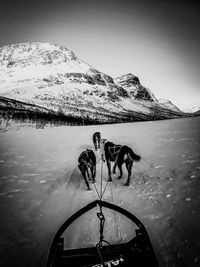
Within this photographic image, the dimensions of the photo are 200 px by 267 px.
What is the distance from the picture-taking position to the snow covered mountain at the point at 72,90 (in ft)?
259

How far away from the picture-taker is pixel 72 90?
111 metres

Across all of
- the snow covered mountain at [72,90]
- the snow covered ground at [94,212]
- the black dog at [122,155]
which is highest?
the snow covered mountain at [72,90]

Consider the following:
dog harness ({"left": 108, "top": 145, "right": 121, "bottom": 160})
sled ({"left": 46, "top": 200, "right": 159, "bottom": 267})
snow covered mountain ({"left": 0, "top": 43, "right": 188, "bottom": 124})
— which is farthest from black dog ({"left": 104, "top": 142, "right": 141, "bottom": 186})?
snow covered mountain ({"left": 0, "top": 43, "right": 188, "bottom": 124})

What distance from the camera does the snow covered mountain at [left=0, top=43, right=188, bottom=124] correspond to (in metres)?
79.0

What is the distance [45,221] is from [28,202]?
118 centimetres

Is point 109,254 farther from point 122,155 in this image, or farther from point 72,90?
point 72,90

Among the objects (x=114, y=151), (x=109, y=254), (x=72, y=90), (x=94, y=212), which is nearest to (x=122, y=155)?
(x=114, y=151)

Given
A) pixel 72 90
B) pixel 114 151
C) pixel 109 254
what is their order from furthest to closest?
1. pixel 72 90
2. pixel 114 151
3. pixel 109 254

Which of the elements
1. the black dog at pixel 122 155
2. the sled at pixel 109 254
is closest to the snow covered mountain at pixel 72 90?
the black dog at pixel 122 155

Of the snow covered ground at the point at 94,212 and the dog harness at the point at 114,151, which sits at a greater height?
the dog harness at the point at 114,151

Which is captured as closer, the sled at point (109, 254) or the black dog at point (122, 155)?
Result: the sled at point (109, 254)

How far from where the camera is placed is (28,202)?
16.8 feet

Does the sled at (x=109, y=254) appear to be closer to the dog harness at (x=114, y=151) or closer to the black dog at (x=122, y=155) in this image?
the black dog at (x=122, y=155)

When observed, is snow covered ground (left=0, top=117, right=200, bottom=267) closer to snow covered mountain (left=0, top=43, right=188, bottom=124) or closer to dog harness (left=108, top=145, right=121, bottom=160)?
dog harness (left=108, top=145, right=121, bottom=160)
